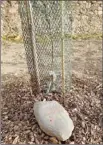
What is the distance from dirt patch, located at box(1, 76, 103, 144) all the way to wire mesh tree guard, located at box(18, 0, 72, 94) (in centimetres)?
17

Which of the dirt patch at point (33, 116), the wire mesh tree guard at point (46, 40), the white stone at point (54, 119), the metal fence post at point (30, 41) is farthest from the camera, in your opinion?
the wire mesh tree guard at point (46, 40)

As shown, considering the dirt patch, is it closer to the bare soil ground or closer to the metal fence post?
the bare soil ground

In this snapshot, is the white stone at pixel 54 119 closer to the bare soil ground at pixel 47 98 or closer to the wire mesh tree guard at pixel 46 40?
the bare soil ground at pixel 47 98

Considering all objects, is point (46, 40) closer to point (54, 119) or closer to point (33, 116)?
point (33, 116)

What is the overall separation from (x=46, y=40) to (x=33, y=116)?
0.88m

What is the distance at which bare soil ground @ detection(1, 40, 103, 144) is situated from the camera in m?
3.18

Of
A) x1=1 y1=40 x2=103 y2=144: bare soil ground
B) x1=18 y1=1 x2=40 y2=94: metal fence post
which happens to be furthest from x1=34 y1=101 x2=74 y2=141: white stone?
x1=18 y1=1 x2=40 y2=94: metal fence post

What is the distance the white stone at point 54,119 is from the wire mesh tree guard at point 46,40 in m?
0.45

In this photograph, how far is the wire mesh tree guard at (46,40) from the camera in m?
3.48

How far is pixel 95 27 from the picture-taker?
6.94 metres

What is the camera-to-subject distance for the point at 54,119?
3127mm

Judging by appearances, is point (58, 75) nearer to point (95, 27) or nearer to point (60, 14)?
point (60, 14)

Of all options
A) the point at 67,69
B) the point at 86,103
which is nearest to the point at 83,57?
the point at 67,69

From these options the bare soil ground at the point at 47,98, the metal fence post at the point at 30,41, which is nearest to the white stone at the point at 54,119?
the bare soil ground at the point at 47,98
